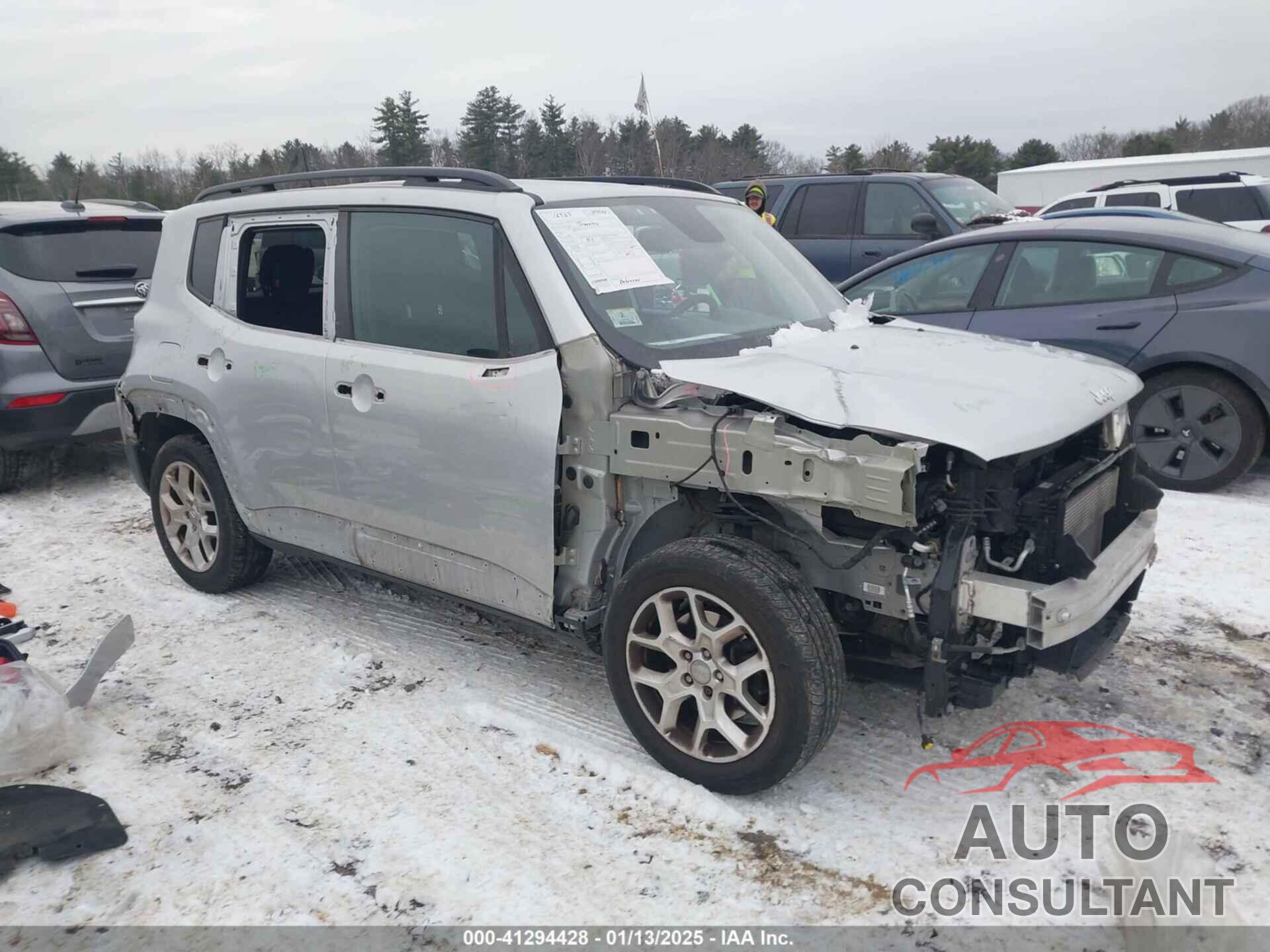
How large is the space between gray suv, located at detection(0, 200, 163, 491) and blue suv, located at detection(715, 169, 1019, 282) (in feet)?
18.9

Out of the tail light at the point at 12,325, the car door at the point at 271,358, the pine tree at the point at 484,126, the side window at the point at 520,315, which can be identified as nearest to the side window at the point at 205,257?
the car door at the point at 271,358

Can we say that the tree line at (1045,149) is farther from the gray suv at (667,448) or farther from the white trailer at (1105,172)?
the gray suv at (667,448)

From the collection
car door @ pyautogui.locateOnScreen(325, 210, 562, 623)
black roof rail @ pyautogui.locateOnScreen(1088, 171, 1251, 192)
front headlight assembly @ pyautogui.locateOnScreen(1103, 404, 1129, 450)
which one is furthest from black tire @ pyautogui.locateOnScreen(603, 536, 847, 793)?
black roof rail @ pyautogui.locateOnScreen(1088, 171, 1251, 192)

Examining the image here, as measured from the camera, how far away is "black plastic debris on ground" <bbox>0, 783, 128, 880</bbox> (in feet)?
9.87

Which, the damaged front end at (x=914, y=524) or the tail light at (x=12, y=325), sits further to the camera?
the tail light at (x=12, y=325)

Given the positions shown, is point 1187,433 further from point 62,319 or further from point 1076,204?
point 1076,204

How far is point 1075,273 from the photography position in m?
6.23

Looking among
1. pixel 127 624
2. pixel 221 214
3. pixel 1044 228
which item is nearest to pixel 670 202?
pixel 221 214

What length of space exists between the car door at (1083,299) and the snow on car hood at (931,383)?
8.19ft

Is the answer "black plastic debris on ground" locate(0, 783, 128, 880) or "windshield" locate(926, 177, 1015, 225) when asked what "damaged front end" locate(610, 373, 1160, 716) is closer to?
"black plastic debris on ground" locate(0, 783, 128, 880)

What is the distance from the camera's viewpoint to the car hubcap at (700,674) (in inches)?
121

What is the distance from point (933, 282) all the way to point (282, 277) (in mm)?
4342

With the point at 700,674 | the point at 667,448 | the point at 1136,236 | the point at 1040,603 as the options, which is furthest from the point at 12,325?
the point at 1136,236

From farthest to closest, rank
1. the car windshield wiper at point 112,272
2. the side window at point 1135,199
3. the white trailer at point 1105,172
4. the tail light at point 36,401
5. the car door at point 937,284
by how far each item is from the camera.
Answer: the white trailer at point 1105,172, the side window at point 1135,199, the car windshield wiper at point 112,272, the car door at point 937,284, the tail light at point 36,401
